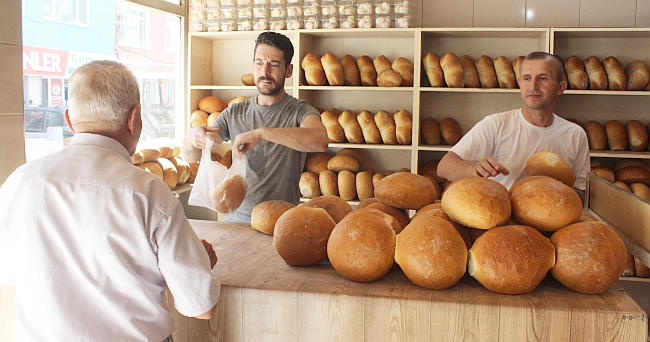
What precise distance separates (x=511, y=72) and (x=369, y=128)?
37.1 inches

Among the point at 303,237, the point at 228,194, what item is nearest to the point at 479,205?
the point at 303,237

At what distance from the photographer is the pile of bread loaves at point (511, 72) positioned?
350 cm

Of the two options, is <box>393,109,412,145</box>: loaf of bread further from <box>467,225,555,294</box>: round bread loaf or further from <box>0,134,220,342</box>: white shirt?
<box>0,134,220,342</box>: white shirt

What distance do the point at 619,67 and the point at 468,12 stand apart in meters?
1.00

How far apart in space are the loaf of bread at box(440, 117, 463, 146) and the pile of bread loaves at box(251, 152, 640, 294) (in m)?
2.32

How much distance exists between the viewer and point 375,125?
3.81 m

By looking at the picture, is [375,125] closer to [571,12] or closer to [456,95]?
[456,95]

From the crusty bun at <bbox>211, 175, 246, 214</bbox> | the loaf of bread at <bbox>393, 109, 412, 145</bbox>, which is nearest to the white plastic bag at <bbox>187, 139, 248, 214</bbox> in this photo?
the crusty bun at <bbox>211, 175, 246, 214</bbox>

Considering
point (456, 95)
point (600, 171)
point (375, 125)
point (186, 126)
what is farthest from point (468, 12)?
point (186, 126)

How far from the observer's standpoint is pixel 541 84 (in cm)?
247

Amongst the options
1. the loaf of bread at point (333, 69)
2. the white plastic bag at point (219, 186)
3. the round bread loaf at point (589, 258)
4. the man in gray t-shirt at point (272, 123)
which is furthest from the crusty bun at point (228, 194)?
the loaf of bread at point (333, 69)

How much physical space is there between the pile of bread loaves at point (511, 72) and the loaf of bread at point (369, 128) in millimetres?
449

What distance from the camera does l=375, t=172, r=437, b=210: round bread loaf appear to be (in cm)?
156

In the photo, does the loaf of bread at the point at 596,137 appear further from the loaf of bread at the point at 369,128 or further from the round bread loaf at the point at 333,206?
the round bread loaf at the point at 333,206
